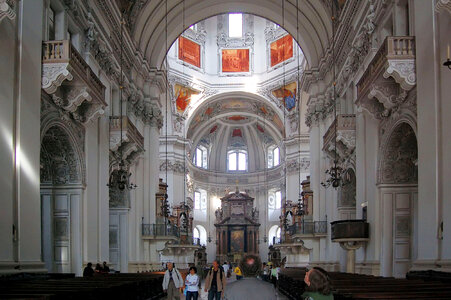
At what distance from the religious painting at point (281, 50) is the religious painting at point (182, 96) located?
5.88m

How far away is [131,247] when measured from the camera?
23.8m

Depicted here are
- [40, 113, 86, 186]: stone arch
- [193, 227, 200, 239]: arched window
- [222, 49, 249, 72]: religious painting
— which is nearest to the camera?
[40, 113, 86, 186]: stone arch

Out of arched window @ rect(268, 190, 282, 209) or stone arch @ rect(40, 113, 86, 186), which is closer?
stone arch @ rect(40, 113, 86, 186)

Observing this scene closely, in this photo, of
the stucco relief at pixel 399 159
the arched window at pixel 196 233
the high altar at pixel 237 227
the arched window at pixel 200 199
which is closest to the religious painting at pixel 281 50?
the high altar at pixel 237 227

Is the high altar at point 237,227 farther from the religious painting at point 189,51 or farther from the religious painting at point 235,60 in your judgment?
the religious painting at point 189,51

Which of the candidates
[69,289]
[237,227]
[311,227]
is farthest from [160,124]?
[237,227]

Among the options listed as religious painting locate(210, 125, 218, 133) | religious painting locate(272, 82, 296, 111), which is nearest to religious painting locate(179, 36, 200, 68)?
religious painting locate(272, 82, 296, 111)

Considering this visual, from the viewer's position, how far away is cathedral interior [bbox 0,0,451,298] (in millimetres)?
11312

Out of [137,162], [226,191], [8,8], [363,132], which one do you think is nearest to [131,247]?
[137,162]

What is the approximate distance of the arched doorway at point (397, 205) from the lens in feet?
52.7

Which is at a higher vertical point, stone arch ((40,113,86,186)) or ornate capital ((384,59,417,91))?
ornate capital ((384,59,417,91))

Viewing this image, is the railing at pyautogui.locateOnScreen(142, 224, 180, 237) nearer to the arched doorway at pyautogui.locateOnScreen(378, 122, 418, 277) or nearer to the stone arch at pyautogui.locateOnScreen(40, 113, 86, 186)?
the stone arch at pyautogui.locateOnScreen(40, 113, 86, 186)

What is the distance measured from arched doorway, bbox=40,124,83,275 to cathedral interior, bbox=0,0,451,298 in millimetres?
31

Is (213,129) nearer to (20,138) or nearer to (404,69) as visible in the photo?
(404,69)
